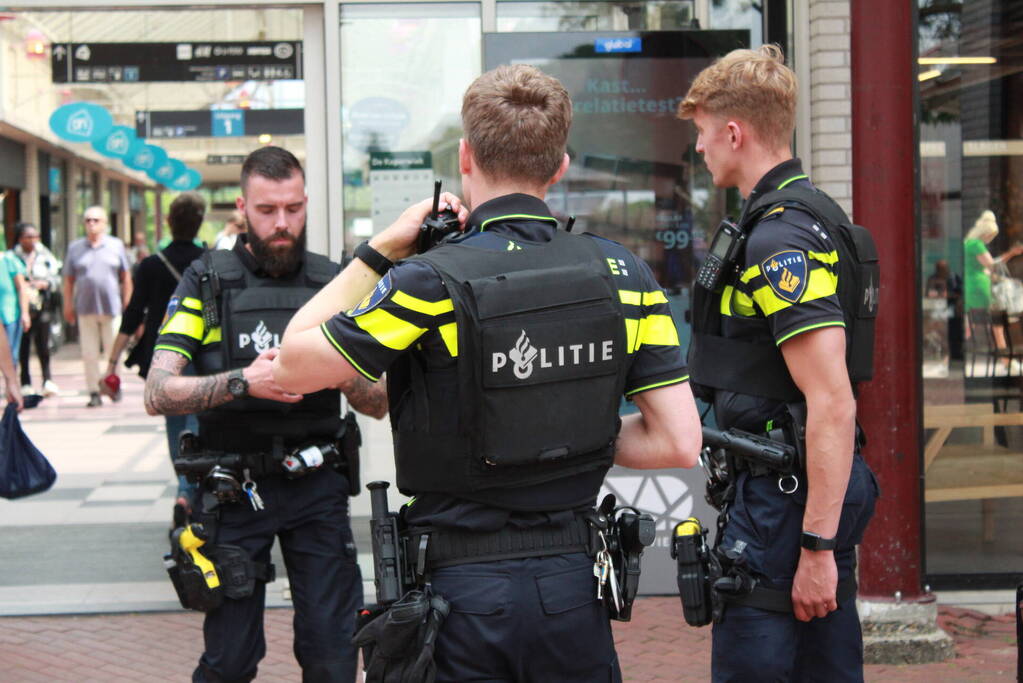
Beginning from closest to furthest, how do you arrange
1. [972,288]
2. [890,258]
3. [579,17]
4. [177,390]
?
[177,390]
[890,258]
[972,288]
[579,17]

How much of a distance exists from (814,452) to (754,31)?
12.4 feet

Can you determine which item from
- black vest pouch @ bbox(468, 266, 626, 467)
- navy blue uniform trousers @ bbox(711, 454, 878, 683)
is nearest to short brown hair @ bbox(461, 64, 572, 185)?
black vest pouch @ bbox(468, 266, 626, 467)

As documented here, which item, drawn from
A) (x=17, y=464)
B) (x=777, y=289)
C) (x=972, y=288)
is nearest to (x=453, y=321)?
(x=777, y=289)

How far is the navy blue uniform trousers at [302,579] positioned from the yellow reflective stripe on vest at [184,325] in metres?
0.51

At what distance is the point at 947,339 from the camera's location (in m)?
6.14

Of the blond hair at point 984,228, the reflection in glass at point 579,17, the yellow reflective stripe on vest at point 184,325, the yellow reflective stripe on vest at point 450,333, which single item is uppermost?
the reflection in glass at point 579,17

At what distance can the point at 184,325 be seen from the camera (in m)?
4.01

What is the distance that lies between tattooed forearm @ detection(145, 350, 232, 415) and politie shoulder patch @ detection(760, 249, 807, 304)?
1.64 meters

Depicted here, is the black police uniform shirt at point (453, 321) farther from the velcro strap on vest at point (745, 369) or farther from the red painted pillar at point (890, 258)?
the red painted pillar at point (890, 258)

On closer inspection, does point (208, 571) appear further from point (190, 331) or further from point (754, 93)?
point (754, 93)

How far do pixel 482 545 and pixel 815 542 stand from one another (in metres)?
0.94

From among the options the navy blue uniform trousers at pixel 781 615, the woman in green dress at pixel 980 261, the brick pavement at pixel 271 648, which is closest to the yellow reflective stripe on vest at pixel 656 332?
the navy blue uniform trousers at pixel 781 615

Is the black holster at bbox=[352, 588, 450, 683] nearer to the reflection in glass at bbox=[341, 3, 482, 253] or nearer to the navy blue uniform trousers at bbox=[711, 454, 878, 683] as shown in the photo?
the navy blue uniform trousers at bbox=[711, 454, 878, 683]

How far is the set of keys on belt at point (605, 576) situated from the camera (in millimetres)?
2592
